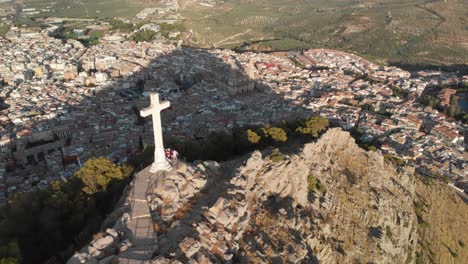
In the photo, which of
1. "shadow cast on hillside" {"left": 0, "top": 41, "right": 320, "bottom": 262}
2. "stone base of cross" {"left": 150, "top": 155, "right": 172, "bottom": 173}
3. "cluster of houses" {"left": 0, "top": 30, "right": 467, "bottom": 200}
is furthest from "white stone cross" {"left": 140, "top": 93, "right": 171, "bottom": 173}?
"cluster of houses" {"left": 0, "top": 30, "right": 467, "bottom": 200}

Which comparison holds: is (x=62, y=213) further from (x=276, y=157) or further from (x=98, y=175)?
(x=276, y=157)

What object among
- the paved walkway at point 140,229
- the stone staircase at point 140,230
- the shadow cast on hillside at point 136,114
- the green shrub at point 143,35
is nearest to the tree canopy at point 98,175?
the shadow cast on hillside at point 136,114

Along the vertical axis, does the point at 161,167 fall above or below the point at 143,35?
above

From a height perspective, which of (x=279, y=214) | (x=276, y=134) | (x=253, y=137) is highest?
(x=279, y=214)

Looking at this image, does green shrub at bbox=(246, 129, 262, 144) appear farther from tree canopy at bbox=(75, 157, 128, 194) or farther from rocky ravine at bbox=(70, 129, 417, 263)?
tree canopy at bbox=(75, 157, 128, 194)

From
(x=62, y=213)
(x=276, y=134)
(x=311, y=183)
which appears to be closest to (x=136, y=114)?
(x=276, y=134)
